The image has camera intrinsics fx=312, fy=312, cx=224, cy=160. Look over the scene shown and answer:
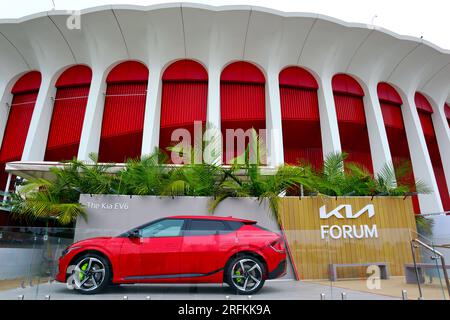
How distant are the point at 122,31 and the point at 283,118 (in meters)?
10.7

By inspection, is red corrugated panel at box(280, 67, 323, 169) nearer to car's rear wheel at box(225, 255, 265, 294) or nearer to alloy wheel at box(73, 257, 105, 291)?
car's rear wheel at box(225, 255, 265, 294)

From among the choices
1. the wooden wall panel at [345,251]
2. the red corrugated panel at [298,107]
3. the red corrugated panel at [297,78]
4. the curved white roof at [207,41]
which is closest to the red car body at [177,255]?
the wooden wall panel at [345,251]

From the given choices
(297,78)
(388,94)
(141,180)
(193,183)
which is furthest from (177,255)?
(388,94)

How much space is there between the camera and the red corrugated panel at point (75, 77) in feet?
62.8

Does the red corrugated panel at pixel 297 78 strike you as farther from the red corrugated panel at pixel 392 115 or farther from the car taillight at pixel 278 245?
the car taillight at pixel 278 245

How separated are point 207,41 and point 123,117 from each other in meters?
6.74

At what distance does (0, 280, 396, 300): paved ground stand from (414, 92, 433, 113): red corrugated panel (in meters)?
20.9

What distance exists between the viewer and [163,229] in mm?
5961

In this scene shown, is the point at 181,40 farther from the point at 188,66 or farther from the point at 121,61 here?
the point at 121,61

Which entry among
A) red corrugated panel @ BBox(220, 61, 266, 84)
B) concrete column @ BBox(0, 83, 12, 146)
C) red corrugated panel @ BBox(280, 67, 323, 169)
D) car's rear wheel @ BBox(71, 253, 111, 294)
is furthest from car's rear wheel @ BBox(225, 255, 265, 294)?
concrete column @ BBox(0, 83, 12, 146)

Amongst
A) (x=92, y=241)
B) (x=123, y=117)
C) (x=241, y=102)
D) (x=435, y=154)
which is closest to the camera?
(x=92, y=241)

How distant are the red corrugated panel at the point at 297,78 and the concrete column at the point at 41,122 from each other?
46.5 ft

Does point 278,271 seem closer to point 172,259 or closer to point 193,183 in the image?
point 172,259
